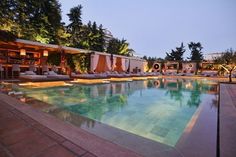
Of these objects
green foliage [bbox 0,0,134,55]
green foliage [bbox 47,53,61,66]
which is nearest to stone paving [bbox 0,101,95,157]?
green foliage [bbox 0,0,134,55]

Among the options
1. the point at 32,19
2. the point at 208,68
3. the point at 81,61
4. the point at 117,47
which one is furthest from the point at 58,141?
the point at 208,68

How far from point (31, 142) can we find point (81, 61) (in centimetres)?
1477

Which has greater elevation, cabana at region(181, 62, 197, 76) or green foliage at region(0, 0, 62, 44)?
green foliage at region(0, 0, 62, 44)

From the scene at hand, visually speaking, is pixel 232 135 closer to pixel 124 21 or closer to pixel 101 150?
pixel 101 150

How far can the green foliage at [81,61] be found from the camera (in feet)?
54.9

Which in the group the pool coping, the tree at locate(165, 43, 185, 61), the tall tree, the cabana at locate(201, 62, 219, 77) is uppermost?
the tall tree

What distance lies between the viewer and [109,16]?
92125 millimetres

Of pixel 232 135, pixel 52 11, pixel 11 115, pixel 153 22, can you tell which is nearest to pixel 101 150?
pixel 232 135

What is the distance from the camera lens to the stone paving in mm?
2166

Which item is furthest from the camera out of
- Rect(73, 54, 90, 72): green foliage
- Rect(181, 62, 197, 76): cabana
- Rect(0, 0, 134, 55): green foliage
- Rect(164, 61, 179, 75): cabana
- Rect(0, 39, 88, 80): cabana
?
Rect(164, 61, 179, 75): cabana

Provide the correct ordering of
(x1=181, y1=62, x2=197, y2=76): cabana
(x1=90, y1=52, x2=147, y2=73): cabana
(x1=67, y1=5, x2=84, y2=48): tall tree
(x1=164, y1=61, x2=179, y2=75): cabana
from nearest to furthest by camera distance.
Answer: (x1=90, y1=52, x2=147, y2=73): cabana, (x1=67, y1=5, x2=84, y2=48): tall tree, (x1=181, y1=62, x2=197, y2=76): cabana, (x1=164, y1=61, x2=179, y2=75): cabana

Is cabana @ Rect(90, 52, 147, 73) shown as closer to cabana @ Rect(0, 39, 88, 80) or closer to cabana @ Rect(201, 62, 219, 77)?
cabana @ Rect(0, 39, 88, 80)

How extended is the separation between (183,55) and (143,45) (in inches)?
2562

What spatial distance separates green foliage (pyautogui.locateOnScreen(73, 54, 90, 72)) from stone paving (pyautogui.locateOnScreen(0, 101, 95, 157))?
1377 centimetres
